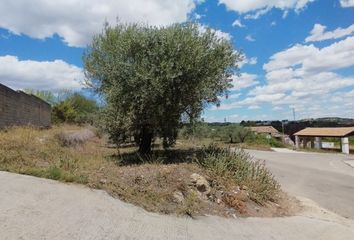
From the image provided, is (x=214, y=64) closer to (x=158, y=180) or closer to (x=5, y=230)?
(x=158, y=180)

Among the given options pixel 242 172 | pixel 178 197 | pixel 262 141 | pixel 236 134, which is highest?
pixel 236 134

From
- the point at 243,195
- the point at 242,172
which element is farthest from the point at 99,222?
the point at 242,172

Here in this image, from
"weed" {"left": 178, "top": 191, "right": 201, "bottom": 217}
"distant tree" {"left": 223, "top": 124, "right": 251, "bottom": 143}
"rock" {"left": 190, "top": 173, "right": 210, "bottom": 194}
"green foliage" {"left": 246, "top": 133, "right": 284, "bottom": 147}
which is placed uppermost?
"distant tree" {"left": 223, "top": 124, "right": 251, "bottom": 143}

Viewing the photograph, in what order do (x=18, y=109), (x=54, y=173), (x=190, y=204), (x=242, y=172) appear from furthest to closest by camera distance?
(x=18, y=109) → (x=242, y=172) → (x=54, y=173) → (x=190, y=204)

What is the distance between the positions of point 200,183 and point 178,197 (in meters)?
1.00

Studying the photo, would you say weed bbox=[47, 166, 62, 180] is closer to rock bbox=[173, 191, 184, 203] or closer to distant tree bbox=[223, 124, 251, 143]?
rock bbox=[173, 191, 184, 203]

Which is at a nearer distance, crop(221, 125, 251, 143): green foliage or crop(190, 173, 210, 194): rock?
crop(190, 173, 210, 194): rock

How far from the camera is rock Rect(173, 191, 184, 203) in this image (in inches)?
336

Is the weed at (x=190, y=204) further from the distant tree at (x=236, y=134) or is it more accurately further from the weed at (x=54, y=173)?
the distant tree at (x=236, y=134)

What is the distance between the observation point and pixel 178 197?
866 cm

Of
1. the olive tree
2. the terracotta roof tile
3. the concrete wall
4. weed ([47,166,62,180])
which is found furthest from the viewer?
the terracotta roof tile

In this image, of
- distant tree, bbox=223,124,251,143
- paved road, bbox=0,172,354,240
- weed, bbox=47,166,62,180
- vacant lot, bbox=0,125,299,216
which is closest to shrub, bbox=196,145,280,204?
vacant lot, bbox=0,125,299,216

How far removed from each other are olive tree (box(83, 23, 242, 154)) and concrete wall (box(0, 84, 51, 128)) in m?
6.90

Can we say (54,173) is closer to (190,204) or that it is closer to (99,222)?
(99,222)
